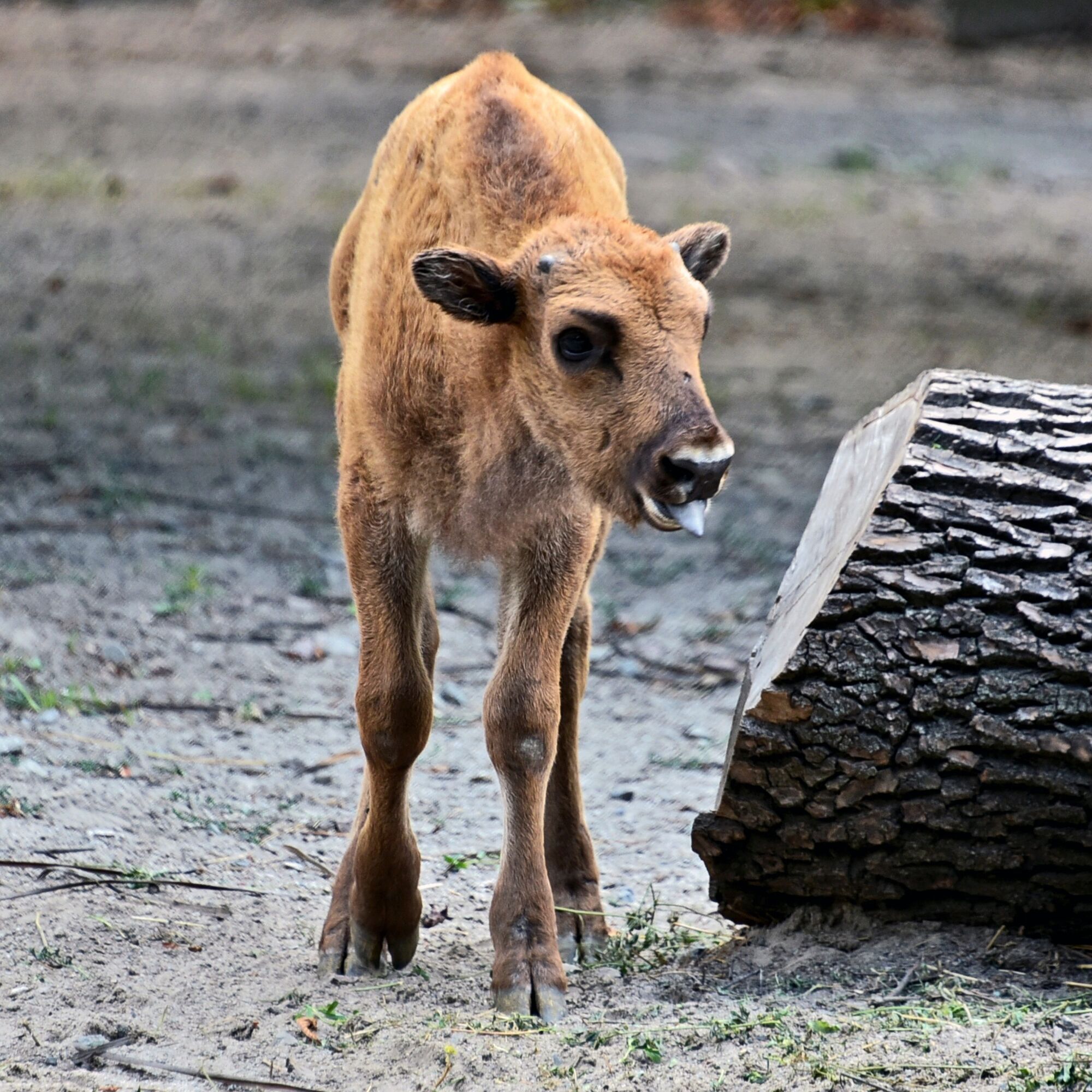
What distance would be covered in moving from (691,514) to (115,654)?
374 cm

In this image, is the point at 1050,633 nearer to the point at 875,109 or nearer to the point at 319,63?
the point at 875,109

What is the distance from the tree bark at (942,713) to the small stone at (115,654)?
10.5 feet

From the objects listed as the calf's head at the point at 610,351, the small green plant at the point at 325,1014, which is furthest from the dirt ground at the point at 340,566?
the calf's head at the point at 610,351

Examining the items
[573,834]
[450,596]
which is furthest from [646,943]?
[450,596]

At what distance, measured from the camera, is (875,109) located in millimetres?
17828

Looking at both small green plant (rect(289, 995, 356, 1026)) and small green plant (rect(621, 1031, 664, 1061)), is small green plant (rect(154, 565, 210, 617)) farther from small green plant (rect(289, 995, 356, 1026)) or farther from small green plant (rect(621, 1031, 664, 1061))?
small green plant (rect(621, 1031, 664, 1061))

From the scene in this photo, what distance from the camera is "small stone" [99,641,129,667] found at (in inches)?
263

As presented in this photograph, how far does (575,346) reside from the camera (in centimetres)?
402

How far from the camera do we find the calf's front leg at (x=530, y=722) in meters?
4.46

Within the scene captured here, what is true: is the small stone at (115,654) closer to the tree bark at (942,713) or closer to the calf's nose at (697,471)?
the tree bark at (942,713)

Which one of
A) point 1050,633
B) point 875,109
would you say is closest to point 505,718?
point 1050,633

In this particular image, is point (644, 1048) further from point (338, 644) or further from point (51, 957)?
point (338, 644)

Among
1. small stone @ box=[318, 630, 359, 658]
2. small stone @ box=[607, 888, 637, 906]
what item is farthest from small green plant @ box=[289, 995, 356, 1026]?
small stone @ box=[318, 630, 359, 658]

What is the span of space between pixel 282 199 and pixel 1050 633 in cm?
1107
